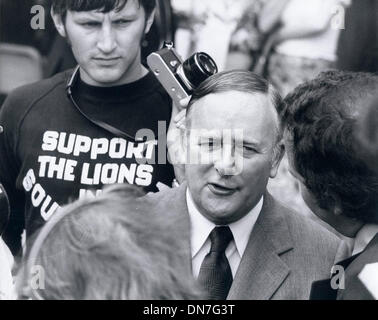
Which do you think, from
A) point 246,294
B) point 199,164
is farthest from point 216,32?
point 246,294

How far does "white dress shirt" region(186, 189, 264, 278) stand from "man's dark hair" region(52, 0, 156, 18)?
0.63 m

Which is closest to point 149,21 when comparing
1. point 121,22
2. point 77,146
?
point 121,22

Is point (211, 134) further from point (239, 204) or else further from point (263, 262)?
point (263, 262)

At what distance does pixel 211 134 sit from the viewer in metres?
2.10

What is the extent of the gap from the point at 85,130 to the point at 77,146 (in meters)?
0.06

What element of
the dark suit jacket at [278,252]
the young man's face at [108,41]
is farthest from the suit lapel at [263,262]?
the young man's face at [108,41]

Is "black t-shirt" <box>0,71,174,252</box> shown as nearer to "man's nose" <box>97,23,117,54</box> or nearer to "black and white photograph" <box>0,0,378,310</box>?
"black and white photograph" <box>0,0,378,310</box>

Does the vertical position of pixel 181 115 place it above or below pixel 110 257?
above

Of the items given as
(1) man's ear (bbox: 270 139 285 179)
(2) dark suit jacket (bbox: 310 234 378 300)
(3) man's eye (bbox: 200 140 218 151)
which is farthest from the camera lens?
(2) dark suit jacket (bbox: 310 234 378 300)

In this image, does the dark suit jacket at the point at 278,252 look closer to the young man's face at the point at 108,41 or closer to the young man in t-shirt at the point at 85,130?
the young man in t-shirt at the point at 85,130

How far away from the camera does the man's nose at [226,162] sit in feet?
6.85

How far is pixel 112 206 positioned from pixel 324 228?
0.83 m

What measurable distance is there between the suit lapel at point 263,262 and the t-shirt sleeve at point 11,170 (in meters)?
0.75
